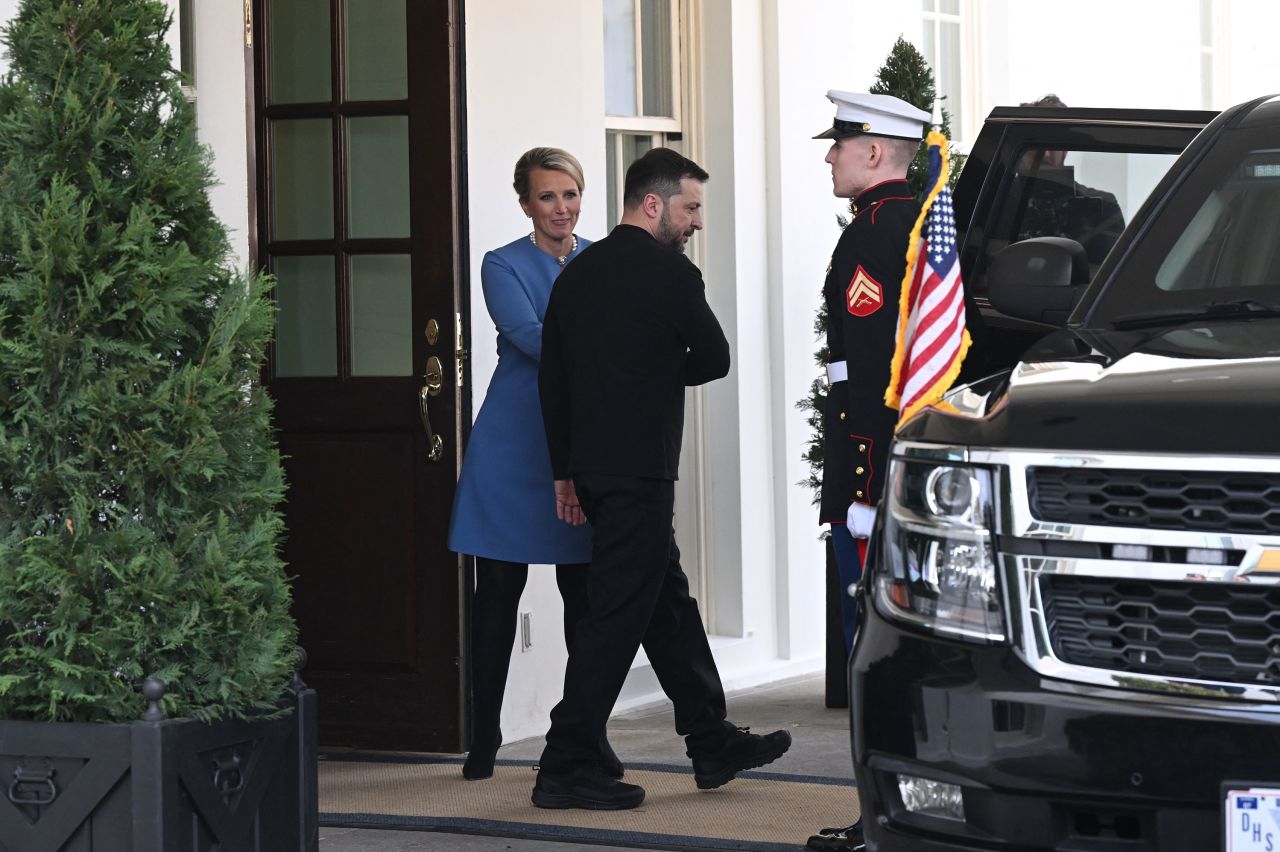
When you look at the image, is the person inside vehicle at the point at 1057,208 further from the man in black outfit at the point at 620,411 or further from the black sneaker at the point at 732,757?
the black sneaker at the point at 732,757

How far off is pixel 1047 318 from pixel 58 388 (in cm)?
199

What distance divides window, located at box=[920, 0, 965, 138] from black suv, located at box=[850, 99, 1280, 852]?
6.92m

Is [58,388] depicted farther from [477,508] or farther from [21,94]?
[477,508]

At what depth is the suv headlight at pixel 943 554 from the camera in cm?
288

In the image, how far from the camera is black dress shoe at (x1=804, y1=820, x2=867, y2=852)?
4.53 meters

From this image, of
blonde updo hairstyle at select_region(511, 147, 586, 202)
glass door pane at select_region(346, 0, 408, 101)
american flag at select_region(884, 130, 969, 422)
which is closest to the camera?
american flag at select_region(884, 130, 969, 422)

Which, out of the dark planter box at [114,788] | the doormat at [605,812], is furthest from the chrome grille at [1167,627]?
the doormat at [605,812]

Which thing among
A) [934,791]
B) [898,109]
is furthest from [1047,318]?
[934,791]

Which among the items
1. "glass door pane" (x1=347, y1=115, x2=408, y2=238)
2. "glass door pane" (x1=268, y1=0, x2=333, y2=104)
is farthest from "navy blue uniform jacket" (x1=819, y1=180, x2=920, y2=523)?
"glass door pane" (x1=268, y1=0, x2=333, y2=104)

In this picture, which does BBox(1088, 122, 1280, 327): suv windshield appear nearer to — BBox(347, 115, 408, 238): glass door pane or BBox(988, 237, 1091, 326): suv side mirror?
BBox(988, 237, 1091, 326): suv side mirror

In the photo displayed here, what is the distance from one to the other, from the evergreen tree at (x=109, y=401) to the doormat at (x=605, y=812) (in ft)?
5.51

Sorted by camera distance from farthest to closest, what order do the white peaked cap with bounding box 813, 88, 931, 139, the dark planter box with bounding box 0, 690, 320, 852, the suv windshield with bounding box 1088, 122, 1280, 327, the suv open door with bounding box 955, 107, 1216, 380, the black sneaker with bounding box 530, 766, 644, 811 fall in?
1. the black sneaker with bounding box 530, 766, 644, 811
2. the suv open door with bounding box 955, 107, 1216, 380
3. the white peaked cap with bounding box 813, 88, 931, 139
4. the suv windshield with bounding box 1088, 122, 1280, 327
5. the dark planter box with bounding box 0, 690, 320, 852

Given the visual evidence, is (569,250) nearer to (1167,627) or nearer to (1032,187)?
(1032,187)

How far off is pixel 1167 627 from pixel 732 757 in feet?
9.09
